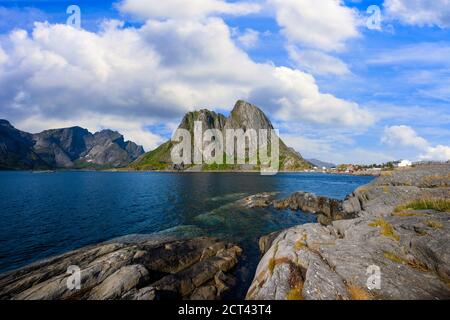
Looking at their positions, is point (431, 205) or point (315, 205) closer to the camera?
point (431, 205)

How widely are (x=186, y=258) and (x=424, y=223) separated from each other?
77.9 feet

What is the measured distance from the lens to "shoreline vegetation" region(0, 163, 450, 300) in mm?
14305

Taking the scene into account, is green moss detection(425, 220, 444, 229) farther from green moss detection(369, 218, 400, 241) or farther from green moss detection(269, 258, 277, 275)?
green moss detection(269, 258, 277, 275)

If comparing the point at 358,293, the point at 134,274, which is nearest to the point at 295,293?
the point at 358,293

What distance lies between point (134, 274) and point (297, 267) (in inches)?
555

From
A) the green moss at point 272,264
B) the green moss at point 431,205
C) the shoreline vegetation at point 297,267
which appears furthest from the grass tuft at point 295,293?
the green moss at point 431,205

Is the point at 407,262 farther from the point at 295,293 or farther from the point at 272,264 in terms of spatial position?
the point at 272,264

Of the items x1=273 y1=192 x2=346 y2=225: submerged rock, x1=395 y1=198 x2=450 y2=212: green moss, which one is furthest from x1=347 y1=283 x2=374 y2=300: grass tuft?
x1=273 y1=192 x2=346 y2=225: submerged rock

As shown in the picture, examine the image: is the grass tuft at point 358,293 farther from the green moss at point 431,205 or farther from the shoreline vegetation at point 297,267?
the green moss at point 431,205

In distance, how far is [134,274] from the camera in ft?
65.5

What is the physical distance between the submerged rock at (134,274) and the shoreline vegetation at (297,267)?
8 cm

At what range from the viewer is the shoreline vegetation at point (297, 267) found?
14.3 metres

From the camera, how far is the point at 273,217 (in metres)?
50.7
